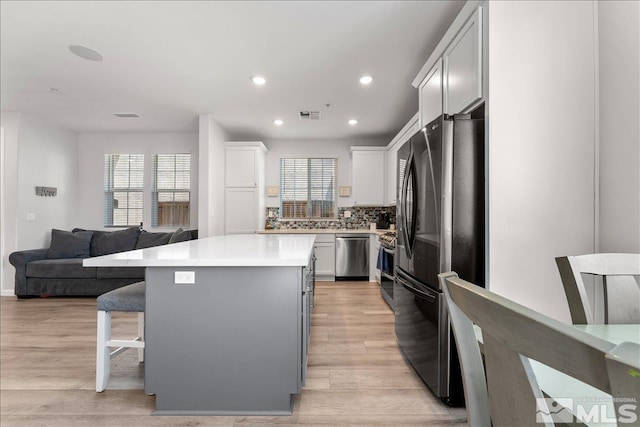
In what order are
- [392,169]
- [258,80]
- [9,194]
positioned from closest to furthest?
[258,80]
[9,194]
[392,169]

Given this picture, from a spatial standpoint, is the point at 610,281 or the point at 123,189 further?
the point at 123,189

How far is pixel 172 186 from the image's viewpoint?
5.58 meters

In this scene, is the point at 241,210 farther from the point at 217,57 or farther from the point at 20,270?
the point at 20,270

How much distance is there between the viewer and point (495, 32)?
1729mm

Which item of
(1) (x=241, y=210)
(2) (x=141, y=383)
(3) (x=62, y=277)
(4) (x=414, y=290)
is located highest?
(1) (x=241, y=210)

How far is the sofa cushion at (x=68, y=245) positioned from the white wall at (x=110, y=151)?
2.56 feet

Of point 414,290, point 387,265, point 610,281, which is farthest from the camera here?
point 387,265

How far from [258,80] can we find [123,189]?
3.75 m

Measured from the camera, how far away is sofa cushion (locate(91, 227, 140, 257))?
489 cm

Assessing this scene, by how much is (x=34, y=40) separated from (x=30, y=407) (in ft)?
9.27

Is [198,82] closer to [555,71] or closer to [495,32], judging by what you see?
[495,32]

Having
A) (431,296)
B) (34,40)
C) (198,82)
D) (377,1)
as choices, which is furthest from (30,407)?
(377,1)

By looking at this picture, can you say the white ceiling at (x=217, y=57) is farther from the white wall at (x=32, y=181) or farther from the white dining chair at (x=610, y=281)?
the white dining chair at (x=610, y=281)

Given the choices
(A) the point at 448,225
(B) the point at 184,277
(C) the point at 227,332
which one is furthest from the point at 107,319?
(A) the point at 448,225
